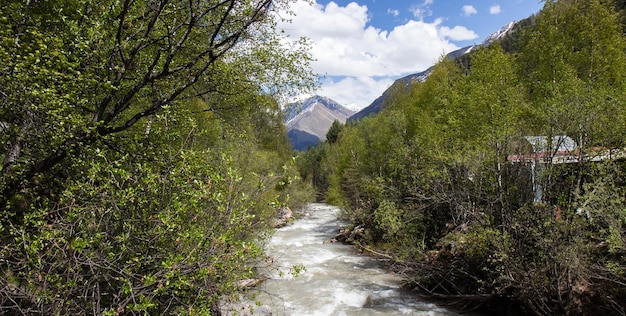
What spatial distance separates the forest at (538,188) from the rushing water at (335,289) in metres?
1.20

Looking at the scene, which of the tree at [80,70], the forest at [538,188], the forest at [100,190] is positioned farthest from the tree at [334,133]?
the forest at [100,190]

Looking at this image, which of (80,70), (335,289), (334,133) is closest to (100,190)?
(80,70)

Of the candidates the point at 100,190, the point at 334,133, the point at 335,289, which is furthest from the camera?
the point at 334,133

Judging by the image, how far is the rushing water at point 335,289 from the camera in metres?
13.1

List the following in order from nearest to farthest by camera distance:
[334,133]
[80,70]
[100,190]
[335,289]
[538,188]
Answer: [100,190] < [80,70] < [538,188] < [335,289] < [334,133]

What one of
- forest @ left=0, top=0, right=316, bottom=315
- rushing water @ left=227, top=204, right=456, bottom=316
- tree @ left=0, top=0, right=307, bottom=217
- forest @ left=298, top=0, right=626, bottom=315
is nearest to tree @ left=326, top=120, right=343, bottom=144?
rushing water @ left=227, top=204, right=456, bottom=316

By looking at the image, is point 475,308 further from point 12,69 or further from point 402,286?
point 12,69

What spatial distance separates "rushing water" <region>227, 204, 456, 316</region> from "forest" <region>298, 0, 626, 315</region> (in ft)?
3.94

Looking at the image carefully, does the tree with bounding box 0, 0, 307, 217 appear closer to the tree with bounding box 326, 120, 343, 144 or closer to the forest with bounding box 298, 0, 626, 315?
the forest with bounding box 298, 0, 626, 315

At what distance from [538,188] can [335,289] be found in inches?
349

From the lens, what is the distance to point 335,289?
51.5ft

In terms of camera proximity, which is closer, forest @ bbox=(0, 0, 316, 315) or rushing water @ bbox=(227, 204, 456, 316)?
forest @ bbox=(0, 0, 316, 315)

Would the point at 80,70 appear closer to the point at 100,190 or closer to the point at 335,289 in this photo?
the point at 100,190

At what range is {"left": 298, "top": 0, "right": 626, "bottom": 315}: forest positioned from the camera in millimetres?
9836
